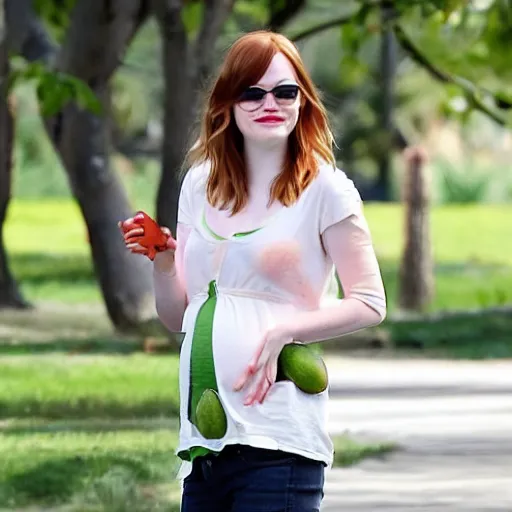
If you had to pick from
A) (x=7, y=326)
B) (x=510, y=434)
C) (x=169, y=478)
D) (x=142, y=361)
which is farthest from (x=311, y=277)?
(x=7, y=326)

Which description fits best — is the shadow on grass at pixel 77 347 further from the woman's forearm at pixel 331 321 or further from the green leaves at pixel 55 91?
the woman's forearm at pixel 331 321

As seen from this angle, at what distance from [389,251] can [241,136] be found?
95.1 feet

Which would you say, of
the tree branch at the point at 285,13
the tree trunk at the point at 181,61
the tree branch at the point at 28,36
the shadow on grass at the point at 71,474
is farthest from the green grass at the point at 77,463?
the tree branch at the point at 28,36

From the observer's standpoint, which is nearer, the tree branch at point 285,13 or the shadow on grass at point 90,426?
the shadow on grass at point 90,426

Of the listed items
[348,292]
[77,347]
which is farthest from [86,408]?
[348,292]

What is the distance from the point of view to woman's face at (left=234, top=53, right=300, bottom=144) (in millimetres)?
4371

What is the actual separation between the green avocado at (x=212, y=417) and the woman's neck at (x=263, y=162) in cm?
50

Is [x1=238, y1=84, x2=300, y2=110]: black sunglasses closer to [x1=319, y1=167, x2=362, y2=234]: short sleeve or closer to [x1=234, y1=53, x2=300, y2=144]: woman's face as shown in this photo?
[x1=234, y1=53, x2=300, y2=144]: woman's face

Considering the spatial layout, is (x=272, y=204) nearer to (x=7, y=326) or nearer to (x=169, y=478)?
(x=169, y=478)

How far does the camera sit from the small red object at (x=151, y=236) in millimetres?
4414

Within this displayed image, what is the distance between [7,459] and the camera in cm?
802

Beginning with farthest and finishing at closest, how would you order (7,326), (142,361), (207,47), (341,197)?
(7,326)
(207,47)
(142,361)
(341,197)

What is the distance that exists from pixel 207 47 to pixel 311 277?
1024 cm

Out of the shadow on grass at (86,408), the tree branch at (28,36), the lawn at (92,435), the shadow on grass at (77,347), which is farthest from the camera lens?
the tree branch at (28,36)
